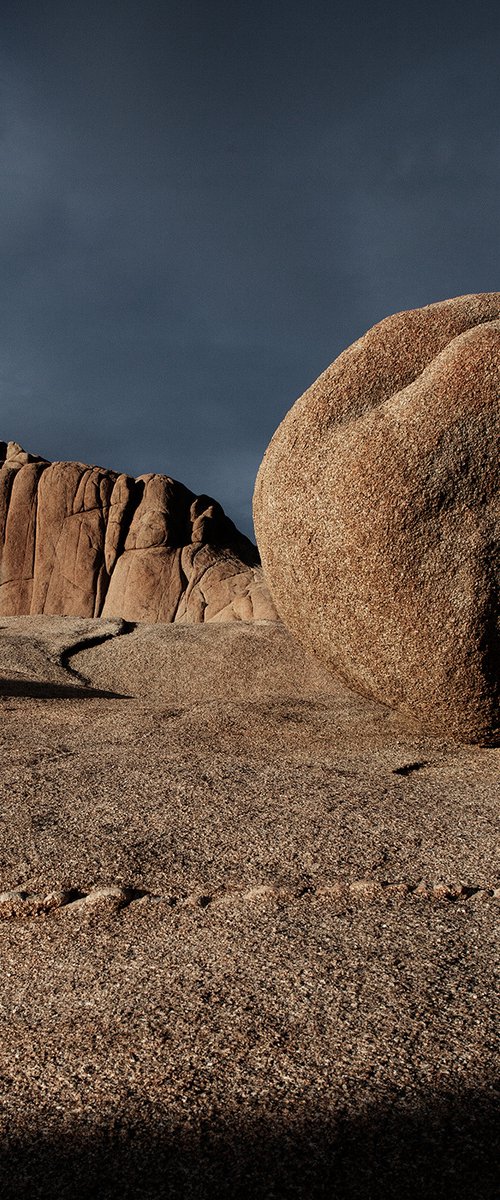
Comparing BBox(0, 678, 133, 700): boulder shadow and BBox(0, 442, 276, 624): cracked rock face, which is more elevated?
BBox(0, 442, 276, 624): cracked rock face

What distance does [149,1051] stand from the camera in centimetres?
186

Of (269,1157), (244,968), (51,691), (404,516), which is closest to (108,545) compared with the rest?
(51,691)

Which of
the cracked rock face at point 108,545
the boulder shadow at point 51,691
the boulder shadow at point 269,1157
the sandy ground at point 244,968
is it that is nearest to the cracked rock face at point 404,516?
the sandy ground at point 244,968

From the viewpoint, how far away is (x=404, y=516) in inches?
185

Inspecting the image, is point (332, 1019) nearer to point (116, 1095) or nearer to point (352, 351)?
point (116, 1095)

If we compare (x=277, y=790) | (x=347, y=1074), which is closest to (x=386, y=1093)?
(x=347, y=1074)

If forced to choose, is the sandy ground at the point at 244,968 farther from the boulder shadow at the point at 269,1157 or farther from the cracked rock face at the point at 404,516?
the cracked rock face at the point at 404,516

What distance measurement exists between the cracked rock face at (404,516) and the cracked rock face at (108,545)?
31.5ft

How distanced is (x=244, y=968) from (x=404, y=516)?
2.99 metres

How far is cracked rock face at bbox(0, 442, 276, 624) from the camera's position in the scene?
50.3 ft

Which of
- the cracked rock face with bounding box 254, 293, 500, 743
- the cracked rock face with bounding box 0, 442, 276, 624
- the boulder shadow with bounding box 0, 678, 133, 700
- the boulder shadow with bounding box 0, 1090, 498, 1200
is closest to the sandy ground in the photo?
the boulder shadow with bounding box 0, 1090, 498, 1200

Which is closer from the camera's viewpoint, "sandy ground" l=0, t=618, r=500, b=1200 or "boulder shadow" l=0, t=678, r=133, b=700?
"sandy ground" l=0, t=618, r=500, b=1200

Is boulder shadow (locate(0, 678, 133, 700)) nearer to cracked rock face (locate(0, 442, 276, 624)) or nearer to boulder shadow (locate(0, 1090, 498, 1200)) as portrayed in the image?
boulder shadow (locate(0, 1090, 498, 1200))

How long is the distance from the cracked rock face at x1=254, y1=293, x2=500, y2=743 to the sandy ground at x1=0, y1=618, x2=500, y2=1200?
544 mm
